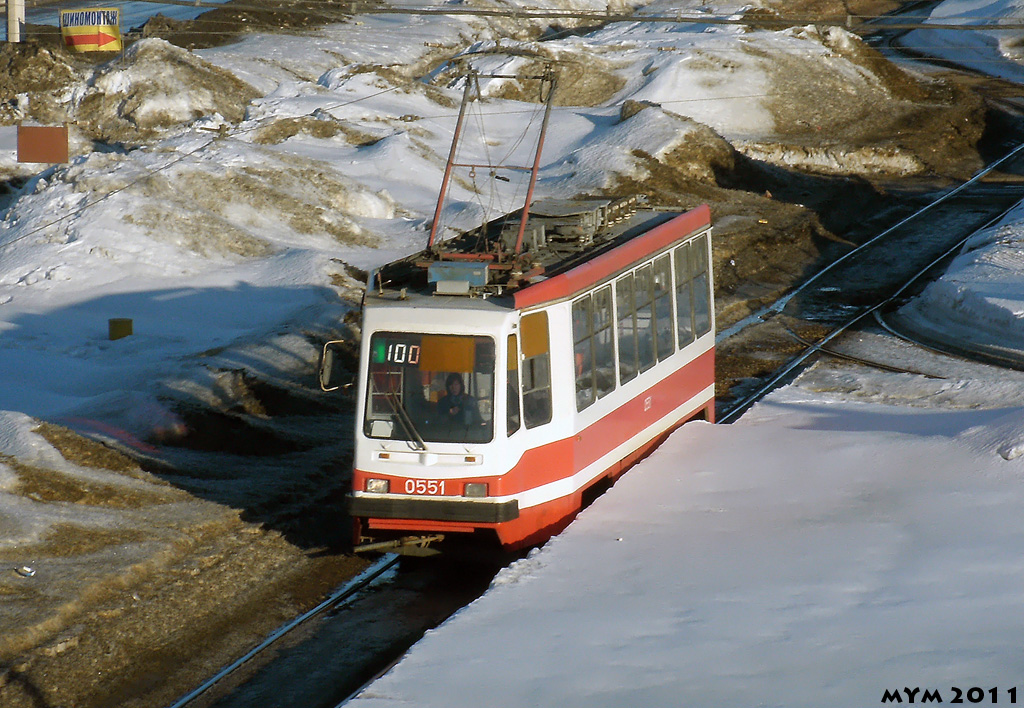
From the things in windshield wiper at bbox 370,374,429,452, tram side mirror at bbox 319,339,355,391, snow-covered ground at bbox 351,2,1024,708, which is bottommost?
snow-covered ground at bbox 351,2,1024,708

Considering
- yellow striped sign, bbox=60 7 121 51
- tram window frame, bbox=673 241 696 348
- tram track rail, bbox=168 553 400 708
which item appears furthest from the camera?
yellow striped sign, bbox=60 7 121 51

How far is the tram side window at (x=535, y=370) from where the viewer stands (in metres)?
10.8

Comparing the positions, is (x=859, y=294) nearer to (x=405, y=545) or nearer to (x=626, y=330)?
(x=626, y=330)

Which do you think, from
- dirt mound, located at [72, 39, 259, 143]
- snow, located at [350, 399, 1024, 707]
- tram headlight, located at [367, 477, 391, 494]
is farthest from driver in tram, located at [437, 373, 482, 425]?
dirt mound, located at [72, 39, 259, 143]

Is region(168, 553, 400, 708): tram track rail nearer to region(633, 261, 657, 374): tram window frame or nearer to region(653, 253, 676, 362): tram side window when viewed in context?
region(633, 261, 657, 374): tram window frame

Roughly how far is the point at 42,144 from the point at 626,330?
24.3 meters

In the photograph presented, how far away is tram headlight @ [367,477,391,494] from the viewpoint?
1079cm

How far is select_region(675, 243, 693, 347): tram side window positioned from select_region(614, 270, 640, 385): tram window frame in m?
1.33

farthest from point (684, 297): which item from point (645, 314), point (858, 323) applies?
point (858, 323)

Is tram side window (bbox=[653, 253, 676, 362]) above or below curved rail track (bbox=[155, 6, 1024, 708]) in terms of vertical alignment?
above

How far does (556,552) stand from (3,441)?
24.0 ft

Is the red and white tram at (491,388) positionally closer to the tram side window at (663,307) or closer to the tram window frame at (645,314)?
the tram window frame at (645,314)

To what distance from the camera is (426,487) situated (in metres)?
10.7

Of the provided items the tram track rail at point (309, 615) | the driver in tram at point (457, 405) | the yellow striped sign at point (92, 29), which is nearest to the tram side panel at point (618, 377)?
the driver in tram at point (457, 405)
